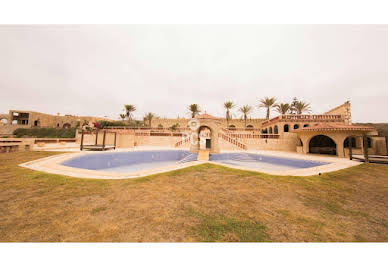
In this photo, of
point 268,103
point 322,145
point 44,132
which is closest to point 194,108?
point 268,103

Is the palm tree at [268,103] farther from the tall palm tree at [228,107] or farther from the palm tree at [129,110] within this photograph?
the palm tree at [129,110]

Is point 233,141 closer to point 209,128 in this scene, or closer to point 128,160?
point 209,128

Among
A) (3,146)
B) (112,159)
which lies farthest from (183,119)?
(3,146)

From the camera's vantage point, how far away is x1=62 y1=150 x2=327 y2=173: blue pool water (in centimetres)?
1141

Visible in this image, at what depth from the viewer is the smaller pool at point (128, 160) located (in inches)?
445

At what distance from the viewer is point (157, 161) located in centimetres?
1512

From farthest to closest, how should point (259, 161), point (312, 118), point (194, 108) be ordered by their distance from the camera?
point (194, 108) → point (312, 118) → point (259, 161)

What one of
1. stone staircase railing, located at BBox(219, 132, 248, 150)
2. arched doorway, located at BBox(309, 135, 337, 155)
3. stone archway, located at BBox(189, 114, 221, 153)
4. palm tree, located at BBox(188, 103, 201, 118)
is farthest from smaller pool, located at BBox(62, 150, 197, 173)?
palm tree, located at BBox(188, 103, 201, 118)

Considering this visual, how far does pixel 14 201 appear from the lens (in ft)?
11.8

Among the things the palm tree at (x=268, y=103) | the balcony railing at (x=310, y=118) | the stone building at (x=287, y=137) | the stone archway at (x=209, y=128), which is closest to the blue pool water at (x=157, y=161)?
the stone archway at (x=209, y=128)

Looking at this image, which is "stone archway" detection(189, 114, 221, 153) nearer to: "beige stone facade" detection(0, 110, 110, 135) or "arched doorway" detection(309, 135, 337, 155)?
"arched doorway" detection(309, 135, 337, 155)

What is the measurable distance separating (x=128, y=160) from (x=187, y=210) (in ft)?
43.2

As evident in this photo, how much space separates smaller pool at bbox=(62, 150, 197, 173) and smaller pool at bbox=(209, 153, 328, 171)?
3525mm
